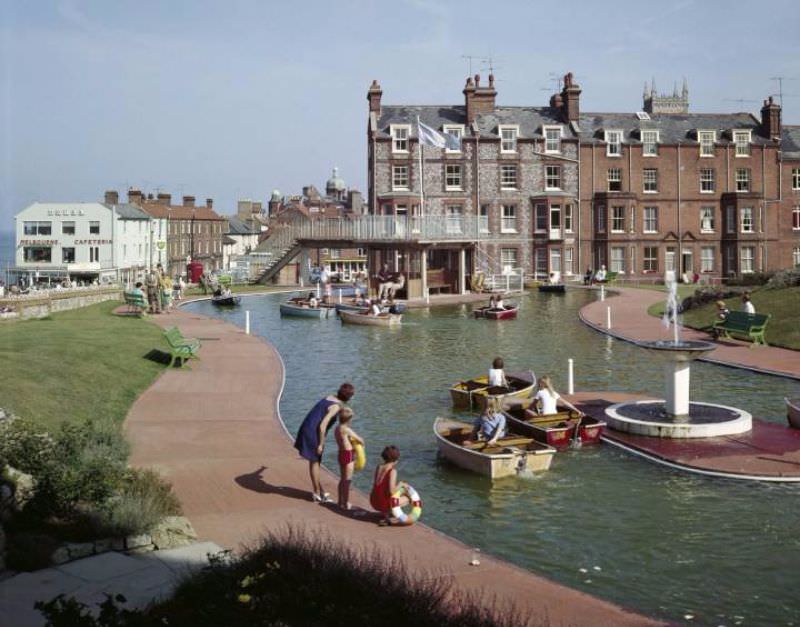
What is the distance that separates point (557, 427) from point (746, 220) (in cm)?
5844

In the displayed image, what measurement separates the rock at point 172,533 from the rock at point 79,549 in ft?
2.66

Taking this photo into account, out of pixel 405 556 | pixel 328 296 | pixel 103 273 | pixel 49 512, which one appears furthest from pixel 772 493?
pixel 103 273

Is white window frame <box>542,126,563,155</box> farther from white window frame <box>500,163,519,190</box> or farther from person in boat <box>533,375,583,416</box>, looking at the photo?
person in boat <box>533,375,583,416</box>

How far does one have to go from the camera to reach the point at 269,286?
70.9m

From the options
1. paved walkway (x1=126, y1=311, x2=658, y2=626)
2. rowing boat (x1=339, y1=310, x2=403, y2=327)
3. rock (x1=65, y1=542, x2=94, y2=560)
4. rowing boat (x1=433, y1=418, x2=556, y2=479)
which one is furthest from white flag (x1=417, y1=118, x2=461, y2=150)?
rock (x1=65, y1=542, x2=94, y2=560)

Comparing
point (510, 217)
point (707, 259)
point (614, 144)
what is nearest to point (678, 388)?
point (510, 217)

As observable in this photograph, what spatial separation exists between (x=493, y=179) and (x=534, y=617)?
6217 cm

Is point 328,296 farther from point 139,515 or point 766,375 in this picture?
point 139,515

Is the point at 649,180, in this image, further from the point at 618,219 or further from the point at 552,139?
the point at 552,139

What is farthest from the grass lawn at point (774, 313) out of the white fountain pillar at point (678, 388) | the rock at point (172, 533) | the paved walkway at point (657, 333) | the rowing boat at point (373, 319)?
the rock at point (172, 533)

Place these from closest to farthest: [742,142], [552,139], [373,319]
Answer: [373,319] → [552,139] → [742,142]

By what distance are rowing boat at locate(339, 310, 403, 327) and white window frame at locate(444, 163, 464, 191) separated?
27.6 metres

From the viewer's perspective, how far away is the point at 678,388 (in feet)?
66.8

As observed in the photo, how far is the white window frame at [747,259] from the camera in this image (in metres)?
71.6
